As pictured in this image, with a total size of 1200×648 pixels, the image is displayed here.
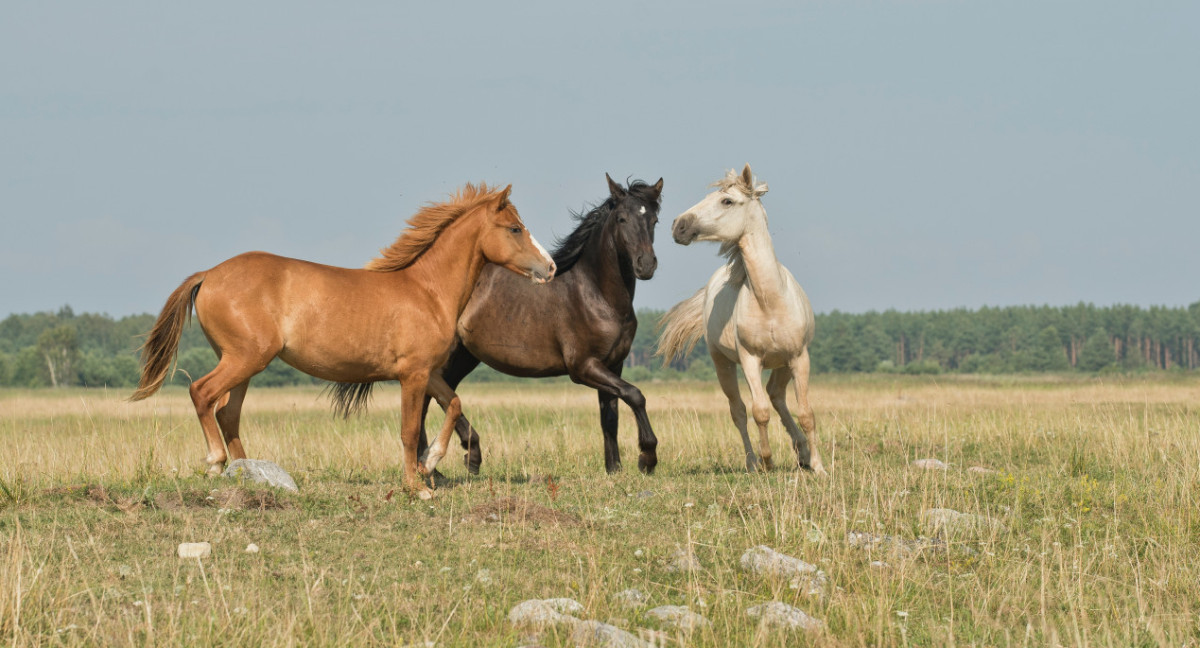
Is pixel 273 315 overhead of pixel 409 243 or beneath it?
beneath

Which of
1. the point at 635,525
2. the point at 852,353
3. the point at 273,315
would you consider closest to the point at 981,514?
the point at 635,525

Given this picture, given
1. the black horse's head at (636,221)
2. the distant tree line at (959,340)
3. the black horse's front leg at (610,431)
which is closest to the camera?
the black horse's head at (636,221)

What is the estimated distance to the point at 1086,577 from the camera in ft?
20.7

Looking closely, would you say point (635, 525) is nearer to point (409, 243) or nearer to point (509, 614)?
point (509, 614)

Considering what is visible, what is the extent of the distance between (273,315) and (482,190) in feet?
7.57

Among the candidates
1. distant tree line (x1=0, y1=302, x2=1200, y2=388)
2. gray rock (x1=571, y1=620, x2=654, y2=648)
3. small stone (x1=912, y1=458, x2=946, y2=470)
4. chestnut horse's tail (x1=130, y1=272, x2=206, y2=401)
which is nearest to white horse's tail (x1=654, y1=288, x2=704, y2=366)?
small stone (x1=912, y1=458, x2=946, y2=470)

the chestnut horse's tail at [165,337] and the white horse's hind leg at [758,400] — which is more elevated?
the chestnut horse's tail at [165,337]

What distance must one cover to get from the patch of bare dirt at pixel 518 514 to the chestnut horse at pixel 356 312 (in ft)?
2.56

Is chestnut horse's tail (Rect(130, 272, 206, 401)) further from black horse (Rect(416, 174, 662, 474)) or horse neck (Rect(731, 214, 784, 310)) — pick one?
horse neck (Rect(731, 214, 784, 310))

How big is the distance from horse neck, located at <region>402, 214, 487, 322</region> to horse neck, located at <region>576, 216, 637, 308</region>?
159 cm

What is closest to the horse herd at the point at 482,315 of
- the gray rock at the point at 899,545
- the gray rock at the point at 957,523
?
the gray rock at the point at 957,523

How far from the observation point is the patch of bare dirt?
7301mm

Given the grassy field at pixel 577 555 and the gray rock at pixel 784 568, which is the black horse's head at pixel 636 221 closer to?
the grassy field at pixel 577 555

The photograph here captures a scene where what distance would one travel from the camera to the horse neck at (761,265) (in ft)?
33.5
